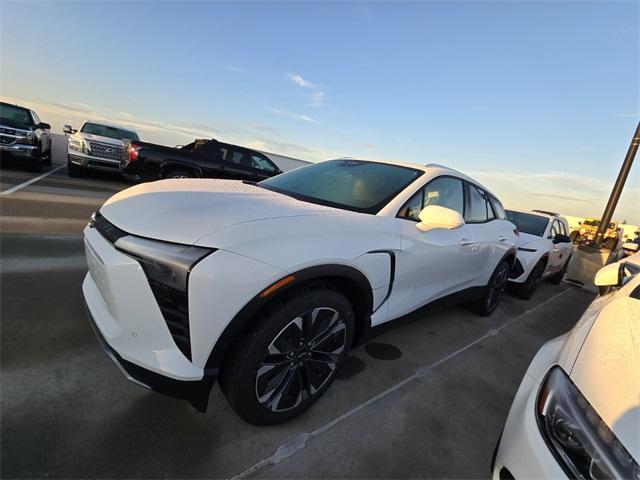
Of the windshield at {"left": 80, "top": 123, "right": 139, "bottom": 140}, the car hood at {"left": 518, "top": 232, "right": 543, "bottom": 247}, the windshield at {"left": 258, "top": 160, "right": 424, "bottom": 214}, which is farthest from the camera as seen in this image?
the windshield at {"left": 80, "top": 123, "right": 139, "bottom": 140}

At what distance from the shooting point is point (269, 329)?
66.6 inches

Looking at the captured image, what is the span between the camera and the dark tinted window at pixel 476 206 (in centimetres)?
349

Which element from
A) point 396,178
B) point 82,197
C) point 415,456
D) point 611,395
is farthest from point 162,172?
point 611,395

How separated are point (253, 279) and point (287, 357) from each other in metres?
0.57

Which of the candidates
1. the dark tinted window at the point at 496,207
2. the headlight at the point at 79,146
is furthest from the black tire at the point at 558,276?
Result: the headlight at the point at 79,146

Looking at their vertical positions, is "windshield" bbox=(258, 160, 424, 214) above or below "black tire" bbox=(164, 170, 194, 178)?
above

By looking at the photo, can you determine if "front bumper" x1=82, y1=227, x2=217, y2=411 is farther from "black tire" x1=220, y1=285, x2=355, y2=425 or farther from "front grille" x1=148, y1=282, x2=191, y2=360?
"black tire" x1=220, y1=285, x2=355, y2=425

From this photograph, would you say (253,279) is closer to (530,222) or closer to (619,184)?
(530,222)

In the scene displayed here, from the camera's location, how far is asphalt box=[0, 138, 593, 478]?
1683 millimetres

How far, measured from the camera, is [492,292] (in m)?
4.18

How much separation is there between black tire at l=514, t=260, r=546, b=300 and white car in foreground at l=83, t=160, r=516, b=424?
3729 mm

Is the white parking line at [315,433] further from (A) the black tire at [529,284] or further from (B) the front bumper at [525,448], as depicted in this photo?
(A) the black tire at [529,284]

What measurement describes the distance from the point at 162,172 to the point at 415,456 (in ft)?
26.4

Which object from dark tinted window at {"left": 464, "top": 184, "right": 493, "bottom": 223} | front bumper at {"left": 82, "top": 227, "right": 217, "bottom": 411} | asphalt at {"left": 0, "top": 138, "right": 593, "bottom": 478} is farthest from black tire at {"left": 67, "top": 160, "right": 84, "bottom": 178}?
dark tinted window at {"left": 464, "top": 184, "right": 493, "bottom": 223}
